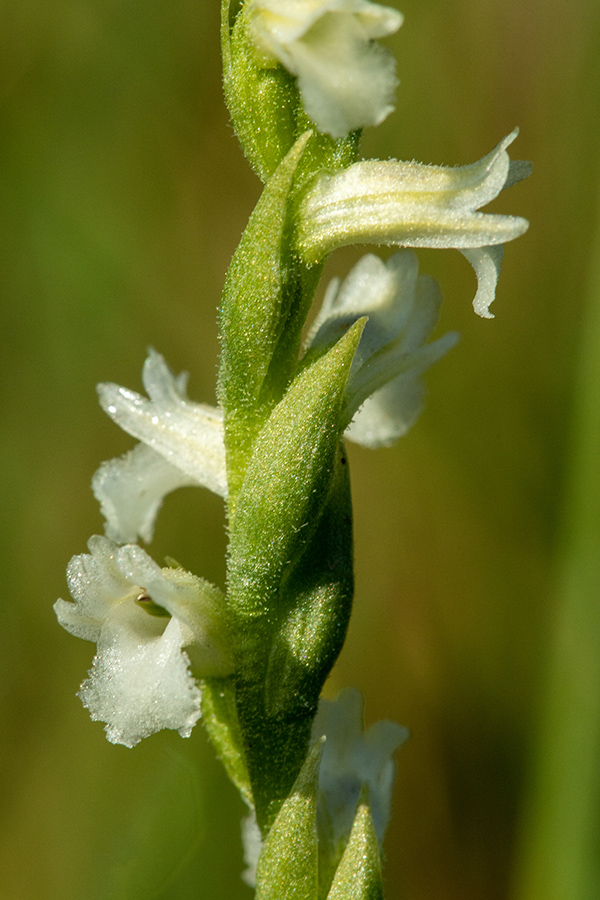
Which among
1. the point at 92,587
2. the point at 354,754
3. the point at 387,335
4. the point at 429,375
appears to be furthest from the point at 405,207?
the point at 429,375

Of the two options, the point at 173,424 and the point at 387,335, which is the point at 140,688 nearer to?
the point at 173,424

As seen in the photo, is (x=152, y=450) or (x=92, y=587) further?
(x=152, y=450)

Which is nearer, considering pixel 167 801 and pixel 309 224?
pixel 309 224

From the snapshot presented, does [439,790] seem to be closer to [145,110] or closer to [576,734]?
[576,734]

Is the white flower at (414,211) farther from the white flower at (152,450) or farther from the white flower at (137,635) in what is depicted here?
the white flower at (137,635)

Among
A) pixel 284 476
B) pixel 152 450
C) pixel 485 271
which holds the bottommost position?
pixel 284 476

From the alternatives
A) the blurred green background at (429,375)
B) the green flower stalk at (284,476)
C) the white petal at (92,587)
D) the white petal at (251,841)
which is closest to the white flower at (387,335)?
the green flower stalk at (284,476)

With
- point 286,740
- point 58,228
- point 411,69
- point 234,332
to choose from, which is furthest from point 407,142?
point 286,740
